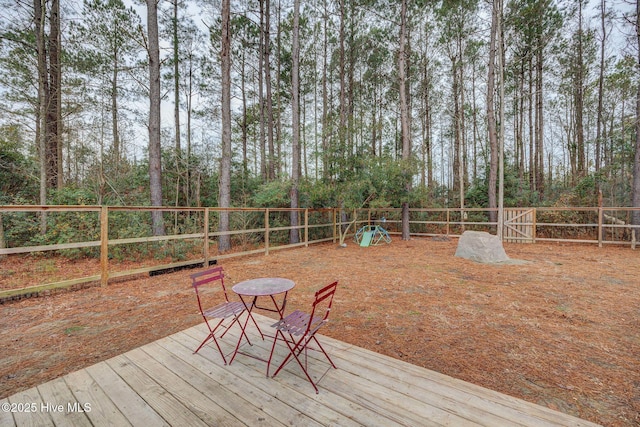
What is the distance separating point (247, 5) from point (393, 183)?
10.3 m

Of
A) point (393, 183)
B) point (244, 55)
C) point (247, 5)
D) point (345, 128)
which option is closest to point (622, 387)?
point (393, 183)

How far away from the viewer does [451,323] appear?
11.2ft

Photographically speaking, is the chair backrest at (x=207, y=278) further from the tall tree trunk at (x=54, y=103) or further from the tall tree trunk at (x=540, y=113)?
the tall tree trunk at (x=540, y=113)

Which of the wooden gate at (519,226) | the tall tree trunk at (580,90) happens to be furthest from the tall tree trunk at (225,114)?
the tall tree trunk at (580,90)

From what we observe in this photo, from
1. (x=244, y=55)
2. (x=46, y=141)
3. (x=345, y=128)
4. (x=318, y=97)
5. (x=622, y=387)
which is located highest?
(x=244, y=55)

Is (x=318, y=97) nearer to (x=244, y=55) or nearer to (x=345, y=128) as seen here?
(x=244, y=55)

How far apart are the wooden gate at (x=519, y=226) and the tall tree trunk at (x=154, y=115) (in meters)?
12.5

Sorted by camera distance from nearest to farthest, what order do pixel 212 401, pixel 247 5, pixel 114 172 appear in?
pixel 212 401 < pixel 114 172 < pixel 247 5

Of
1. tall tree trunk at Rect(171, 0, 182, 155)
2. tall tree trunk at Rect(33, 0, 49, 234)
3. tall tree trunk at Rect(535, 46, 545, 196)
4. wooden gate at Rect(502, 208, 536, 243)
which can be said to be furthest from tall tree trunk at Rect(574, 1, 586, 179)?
tall tree trunk at Rect(33, 0, 49, 234)

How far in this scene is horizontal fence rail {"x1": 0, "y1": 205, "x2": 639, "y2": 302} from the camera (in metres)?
4.90

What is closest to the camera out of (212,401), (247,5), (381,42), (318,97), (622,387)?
(212,401)

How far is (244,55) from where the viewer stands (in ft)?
45.8

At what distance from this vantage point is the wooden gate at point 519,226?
10.0m

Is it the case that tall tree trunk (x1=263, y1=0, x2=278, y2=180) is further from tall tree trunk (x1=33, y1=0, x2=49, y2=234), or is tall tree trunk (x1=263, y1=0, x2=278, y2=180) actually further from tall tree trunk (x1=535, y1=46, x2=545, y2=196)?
tall tree trunk (x1=535, y1=46, x2=545, y2=196)
